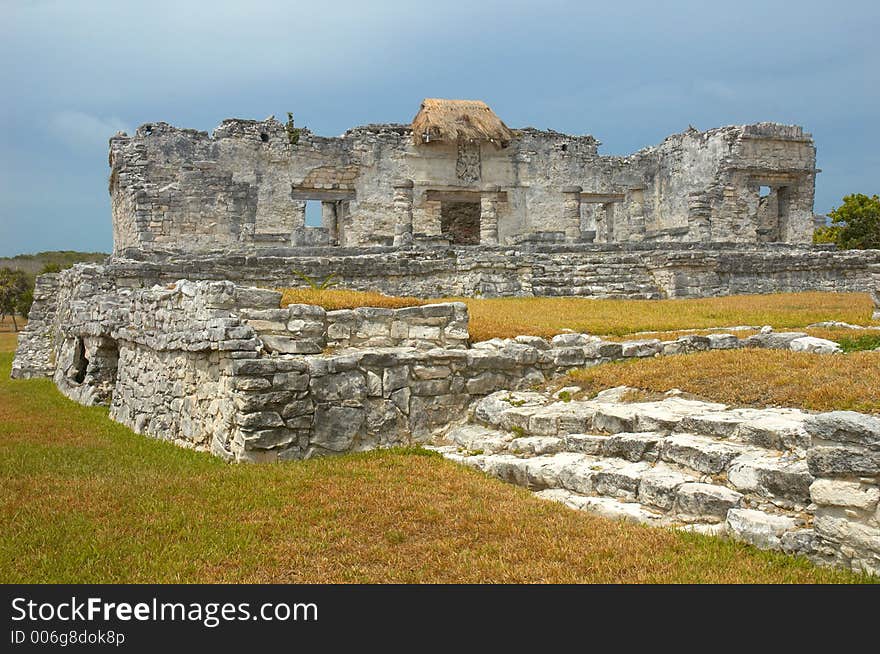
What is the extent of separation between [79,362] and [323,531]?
981 cm

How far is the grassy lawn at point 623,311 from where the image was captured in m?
9.06

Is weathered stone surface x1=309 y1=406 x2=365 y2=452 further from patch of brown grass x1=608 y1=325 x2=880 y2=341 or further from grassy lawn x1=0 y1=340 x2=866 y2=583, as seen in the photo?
patch of brown grass x1=608 y1=325 x2=880 y2=341

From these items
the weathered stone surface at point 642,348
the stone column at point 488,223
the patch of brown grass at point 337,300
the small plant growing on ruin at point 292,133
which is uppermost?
the small plant growing on ruin at point 292,133

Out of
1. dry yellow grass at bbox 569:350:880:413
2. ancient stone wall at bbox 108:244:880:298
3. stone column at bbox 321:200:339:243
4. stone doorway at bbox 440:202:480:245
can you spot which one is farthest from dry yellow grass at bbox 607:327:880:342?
stone doorway at bbox 440:202:480:245

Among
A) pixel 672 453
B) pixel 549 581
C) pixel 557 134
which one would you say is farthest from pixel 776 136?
pixel 549 581

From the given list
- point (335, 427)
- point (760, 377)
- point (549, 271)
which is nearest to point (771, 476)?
point (760, 377)

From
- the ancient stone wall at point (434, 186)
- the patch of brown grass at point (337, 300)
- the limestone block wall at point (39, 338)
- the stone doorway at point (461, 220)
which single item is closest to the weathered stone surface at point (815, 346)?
the patch of brown grass at point (337, 300)

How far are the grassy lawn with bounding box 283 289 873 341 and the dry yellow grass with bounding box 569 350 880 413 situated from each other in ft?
5.55

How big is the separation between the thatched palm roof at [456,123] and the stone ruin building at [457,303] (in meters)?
0.08

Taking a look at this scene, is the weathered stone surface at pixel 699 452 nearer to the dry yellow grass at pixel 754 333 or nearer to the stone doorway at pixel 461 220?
the dry yellow grass at pixel 754 333

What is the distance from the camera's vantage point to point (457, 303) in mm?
8531

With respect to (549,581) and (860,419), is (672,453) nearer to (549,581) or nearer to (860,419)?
(860,419)

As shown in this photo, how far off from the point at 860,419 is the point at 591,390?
3.49 meters

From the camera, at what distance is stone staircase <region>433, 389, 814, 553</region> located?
4730 millimetres
